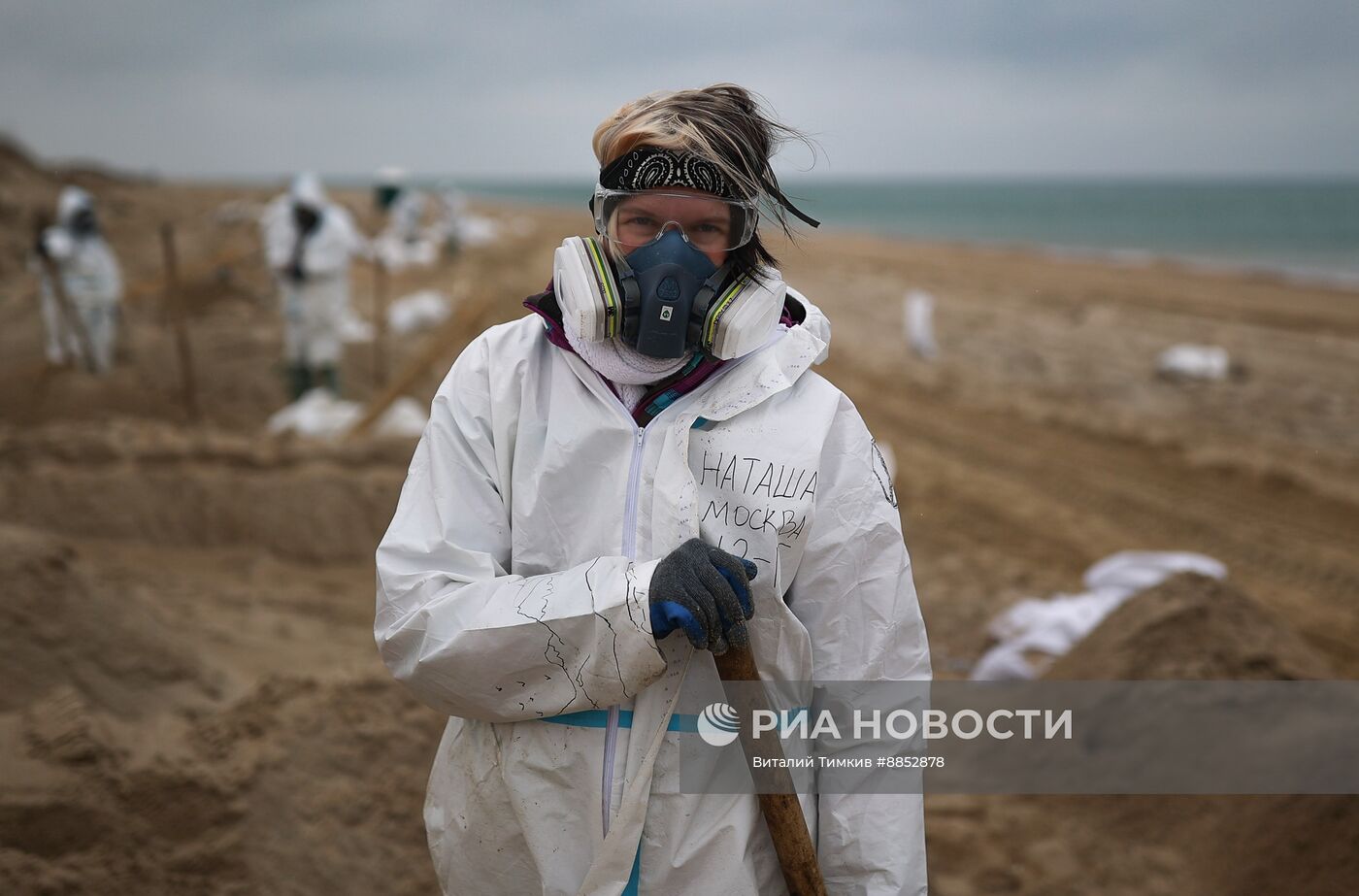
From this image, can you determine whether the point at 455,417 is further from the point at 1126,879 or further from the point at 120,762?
the point at 1126,879

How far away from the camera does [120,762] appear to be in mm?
3074

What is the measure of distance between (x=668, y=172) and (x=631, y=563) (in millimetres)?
681

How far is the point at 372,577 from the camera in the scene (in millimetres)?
5832

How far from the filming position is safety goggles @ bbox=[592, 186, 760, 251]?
5.49 ft

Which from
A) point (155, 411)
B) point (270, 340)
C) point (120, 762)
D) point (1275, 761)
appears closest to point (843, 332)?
point (270, 340)

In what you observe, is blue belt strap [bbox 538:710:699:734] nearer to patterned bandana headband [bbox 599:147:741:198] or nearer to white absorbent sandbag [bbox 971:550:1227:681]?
patterned bandana headband [bbox 599:147:741:198]

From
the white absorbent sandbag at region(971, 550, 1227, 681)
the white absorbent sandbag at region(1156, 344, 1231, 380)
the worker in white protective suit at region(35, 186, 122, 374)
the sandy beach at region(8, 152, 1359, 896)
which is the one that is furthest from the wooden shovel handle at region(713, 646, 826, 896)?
the white absorbent sandbag at region(1156, 344, 1231, 380)

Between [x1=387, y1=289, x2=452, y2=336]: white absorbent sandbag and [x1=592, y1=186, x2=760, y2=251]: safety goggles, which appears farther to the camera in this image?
[x1=387, y1=289, x2=452, y2=336]: white absorbent sandbag

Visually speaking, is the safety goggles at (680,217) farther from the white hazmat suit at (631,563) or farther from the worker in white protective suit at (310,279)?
the worker in white protective suit at (310,279)

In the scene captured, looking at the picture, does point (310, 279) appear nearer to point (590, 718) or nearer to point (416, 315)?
point (416, 315)

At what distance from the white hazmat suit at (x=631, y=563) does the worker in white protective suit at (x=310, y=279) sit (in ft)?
27.1

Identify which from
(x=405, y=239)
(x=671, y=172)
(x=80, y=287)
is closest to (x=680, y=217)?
(x=671, y=172)

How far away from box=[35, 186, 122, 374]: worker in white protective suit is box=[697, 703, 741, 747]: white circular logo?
10535 mm

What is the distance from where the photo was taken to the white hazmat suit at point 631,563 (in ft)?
5.10
